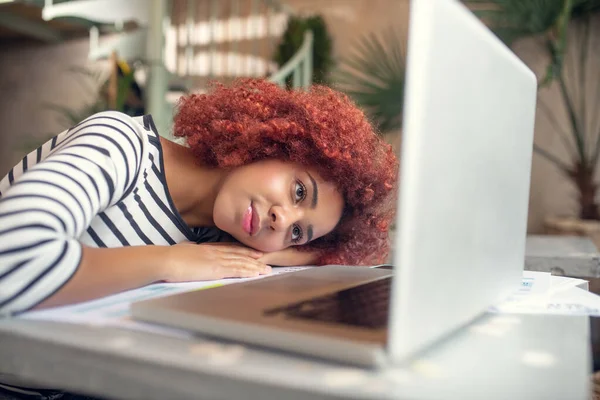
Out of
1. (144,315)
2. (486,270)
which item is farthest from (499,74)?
(144,315)

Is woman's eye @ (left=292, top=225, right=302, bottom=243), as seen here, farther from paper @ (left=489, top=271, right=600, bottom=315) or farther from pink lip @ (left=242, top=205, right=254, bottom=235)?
paper @ (left=489, top=271, right=600, bottom=315)

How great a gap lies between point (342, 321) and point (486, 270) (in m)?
0.17

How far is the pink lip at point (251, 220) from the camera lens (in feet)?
3.12

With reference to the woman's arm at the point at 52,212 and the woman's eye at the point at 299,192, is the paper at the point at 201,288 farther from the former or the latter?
the woman's eye at the point at 299,192

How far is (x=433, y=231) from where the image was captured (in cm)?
39

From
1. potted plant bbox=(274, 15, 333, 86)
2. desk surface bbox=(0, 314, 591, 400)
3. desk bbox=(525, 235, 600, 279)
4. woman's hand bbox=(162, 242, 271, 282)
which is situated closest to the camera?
desk surface bbox=(0, 314, 591, 400)

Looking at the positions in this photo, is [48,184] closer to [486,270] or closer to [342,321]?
[342,321]

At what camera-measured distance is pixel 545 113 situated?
3.26 metres

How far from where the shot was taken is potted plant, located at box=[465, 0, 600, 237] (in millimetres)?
2578

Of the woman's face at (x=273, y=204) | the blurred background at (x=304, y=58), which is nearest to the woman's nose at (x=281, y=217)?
the woman's face at (x=273, y=204)

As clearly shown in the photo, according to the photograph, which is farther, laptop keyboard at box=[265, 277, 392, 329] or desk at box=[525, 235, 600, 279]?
desk at box=[525, 235, 600, 279]

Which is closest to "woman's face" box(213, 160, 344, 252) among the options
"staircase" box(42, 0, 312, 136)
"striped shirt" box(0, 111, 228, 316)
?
"striped shirt" box(0, 111, 228, 316)

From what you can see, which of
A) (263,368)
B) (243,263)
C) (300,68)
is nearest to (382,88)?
(300,68)

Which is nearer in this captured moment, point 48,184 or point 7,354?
point 7,354
